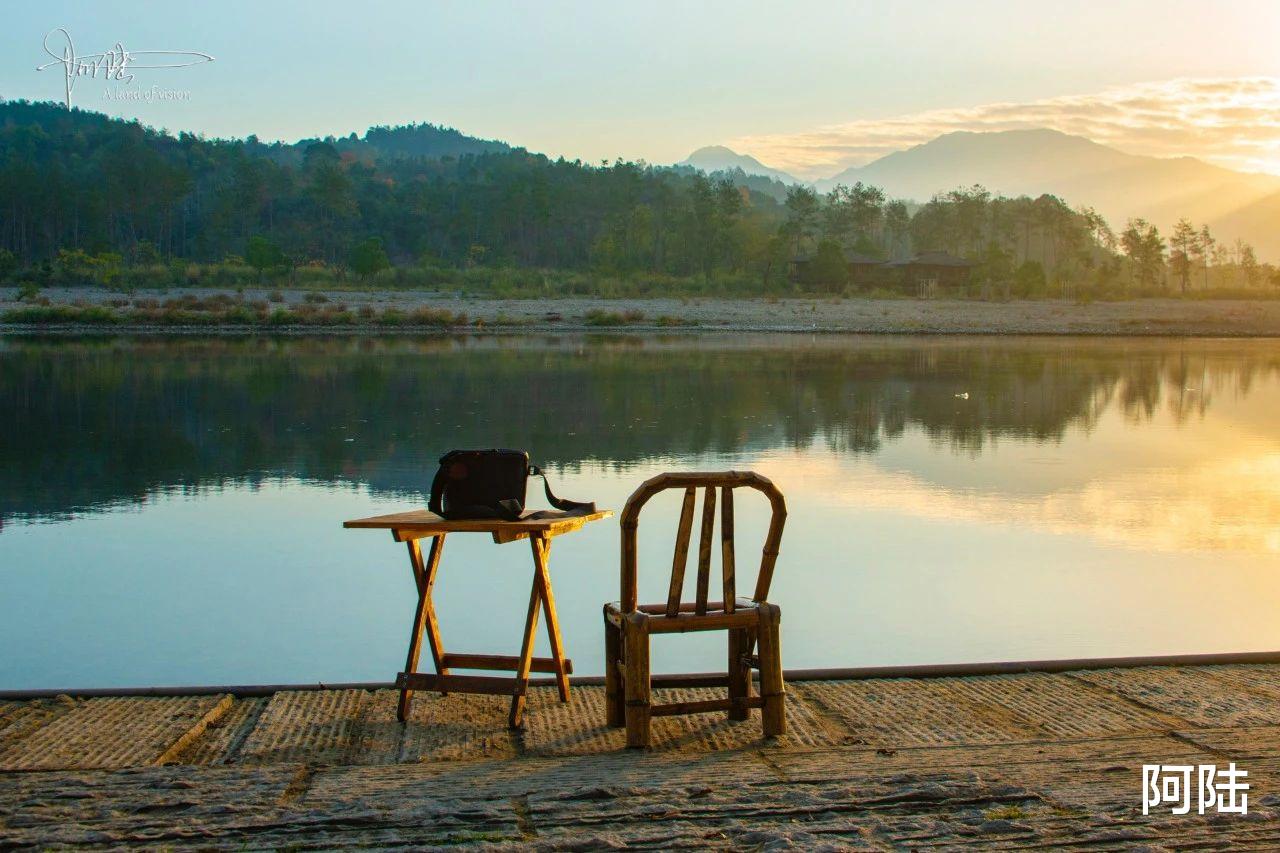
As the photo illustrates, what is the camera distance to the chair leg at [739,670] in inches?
186

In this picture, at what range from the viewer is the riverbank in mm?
41781

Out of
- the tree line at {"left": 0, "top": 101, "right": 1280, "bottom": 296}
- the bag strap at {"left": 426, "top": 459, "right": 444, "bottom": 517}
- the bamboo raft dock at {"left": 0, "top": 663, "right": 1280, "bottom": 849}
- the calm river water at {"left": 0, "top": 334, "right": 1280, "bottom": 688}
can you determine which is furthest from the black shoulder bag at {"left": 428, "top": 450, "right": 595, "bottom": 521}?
the tree line at {"left": 0, "top": 101, "right": 1280, "bottom": 296}

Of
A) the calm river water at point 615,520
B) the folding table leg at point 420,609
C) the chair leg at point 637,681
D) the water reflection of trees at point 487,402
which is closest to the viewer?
the chair leg at point 637,681

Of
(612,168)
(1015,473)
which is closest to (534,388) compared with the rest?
(1015,473)

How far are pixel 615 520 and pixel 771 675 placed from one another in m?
5.39

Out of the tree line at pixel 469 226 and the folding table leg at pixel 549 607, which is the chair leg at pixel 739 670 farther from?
the tree line at pixel 469 226

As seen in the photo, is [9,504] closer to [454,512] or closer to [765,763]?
[454,512]

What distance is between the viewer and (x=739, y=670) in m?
4.75

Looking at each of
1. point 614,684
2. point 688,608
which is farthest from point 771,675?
point 614,684

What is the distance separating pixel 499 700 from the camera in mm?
5129

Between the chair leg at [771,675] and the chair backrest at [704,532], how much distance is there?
0.33 ft

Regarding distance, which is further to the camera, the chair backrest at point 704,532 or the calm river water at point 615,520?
the calm river water at point 615,520

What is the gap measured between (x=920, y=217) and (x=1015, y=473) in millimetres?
87557

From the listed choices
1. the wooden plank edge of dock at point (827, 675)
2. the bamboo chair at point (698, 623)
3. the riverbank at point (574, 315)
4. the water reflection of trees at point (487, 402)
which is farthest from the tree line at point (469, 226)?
the bamboo chair at point (698, 623)
